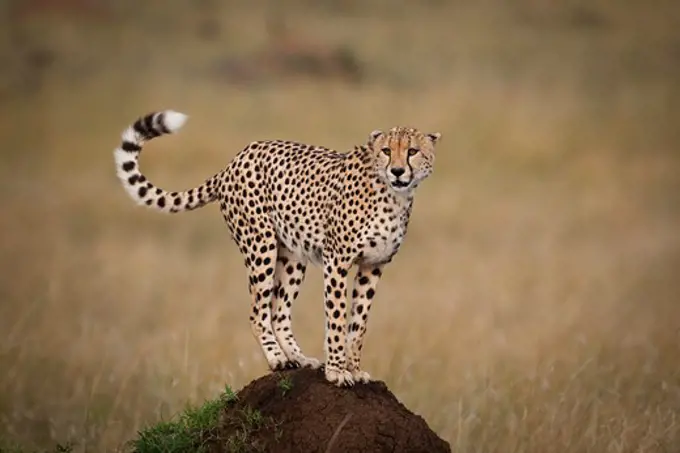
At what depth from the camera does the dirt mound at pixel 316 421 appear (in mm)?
5148

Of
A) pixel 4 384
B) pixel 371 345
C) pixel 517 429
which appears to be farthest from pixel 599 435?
pixel 4 384

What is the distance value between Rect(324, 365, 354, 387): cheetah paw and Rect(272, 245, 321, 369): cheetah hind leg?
27cm

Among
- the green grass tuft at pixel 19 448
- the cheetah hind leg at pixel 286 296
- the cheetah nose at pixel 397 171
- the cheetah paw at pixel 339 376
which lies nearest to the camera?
the cheetah nose at pixel 397 171

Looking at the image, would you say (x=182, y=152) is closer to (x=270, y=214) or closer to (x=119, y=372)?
(x=119, y=372)

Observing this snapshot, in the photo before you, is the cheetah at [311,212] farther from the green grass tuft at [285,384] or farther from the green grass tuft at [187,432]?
the green grass tuft at [187,432]

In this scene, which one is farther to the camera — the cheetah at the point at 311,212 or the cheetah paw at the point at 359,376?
the cheetah paw at the point at 359,376

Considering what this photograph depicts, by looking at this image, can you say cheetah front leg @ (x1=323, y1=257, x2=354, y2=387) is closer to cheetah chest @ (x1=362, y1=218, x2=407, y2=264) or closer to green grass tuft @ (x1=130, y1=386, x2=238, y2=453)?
Result: cheetah chest @ (x1=362, y1=218, x2=407, y2=264)

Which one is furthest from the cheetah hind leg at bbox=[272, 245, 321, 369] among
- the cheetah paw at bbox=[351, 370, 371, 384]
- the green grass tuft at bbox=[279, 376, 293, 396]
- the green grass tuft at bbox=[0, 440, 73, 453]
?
the green grass tuft at bbox=[0, 440, 73, 453]

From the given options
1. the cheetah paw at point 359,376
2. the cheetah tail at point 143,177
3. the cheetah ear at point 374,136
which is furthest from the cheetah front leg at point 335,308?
the cheetah tail at point 143,177

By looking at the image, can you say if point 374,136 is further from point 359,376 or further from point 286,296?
point 359,376

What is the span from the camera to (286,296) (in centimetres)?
552

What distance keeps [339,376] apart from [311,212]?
2.07ft

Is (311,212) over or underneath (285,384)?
over

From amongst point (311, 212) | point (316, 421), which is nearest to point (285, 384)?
point (316, 421)
